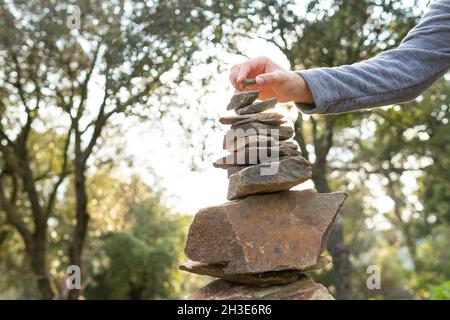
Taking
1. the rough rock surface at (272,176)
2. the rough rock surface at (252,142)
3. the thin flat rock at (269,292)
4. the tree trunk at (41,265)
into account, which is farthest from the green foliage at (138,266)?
the rough rock surface at (272,176)

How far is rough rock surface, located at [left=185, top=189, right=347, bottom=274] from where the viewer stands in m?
4.62

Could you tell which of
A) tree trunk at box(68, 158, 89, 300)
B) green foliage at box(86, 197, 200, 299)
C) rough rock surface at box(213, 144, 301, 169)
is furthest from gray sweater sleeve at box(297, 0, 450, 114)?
green foliage at box(86, 197, 200, 299)

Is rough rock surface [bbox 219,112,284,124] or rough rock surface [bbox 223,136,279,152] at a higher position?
rough rock surface [bbox 219,112,284,124]

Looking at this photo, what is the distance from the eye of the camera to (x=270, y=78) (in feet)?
5.91

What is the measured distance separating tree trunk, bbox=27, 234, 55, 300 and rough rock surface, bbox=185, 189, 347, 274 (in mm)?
12581

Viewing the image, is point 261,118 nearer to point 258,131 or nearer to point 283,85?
point 258,131

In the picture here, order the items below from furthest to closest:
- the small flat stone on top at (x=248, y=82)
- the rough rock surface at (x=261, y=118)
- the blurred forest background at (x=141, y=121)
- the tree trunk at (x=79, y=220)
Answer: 1. the tree trunk at (x=79, y=220)
2. the blurred forest background at (x=141, y=121)
3. the rough rock surface at (x=261, y=118)
4. the small flat stone on top at (x=248, y=82)

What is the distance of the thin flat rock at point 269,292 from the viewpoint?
4.59 m

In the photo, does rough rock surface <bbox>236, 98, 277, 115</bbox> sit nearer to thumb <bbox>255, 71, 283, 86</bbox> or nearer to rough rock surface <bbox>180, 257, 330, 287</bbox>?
rough rock surface <bbox>180, 257, 330, 287</bbox>

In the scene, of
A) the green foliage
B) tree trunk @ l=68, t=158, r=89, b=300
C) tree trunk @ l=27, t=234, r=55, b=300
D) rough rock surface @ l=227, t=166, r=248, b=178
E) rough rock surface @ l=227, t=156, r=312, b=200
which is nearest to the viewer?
rough rock surface @ l=227, t=156, r=312, b=200

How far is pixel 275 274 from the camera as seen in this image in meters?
4.66

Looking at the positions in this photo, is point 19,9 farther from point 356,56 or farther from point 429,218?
point 429,218

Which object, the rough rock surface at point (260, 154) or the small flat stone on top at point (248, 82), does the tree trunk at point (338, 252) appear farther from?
the small flat stone on top at point (248, 82)
